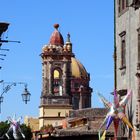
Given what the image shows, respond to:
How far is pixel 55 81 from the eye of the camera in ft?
385

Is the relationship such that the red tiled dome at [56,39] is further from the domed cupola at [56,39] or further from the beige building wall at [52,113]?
the beige building wall at [52,113]

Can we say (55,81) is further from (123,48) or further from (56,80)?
(123,48)

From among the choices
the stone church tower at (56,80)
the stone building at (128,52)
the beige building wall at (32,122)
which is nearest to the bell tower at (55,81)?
the stone church tower at (56,80)

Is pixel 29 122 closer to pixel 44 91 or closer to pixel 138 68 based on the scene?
pixel 44 91

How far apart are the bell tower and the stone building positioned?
66912 millimetres

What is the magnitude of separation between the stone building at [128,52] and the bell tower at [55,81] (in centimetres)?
6691

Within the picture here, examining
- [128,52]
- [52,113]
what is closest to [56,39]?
[52,113]

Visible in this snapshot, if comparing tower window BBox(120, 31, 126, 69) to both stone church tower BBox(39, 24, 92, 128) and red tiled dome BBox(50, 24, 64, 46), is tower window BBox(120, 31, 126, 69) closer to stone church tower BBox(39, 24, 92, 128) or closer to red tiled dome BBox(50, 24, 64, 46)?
stone church tower BBox(39, 24, 92, 128)

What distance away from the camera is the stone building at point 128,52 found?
41.6 meters

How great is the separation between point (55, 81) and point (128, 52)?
7426 centimetres

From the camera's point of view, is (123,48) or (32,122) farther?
(32,122)

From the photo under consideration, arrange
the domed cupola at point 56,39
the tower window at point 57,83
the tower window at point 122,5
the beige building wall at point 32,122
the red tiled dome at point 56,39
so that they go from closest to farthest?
1. the tower window at point 122,5
2. the tower window at point 57,83
3. the domed cupola at point 56,39
4. the red tiled dome at point 56,39
5. the beige building wall at point 32,122

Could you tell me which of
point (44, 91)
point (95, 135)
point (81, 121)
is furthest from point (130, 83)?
point (44, 91)

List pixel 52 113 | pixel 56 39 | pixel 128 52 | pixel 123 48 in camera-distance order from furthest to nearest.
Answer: pixel 56 39
pixel 52 113
pixel 123 48
pixel 128 52
